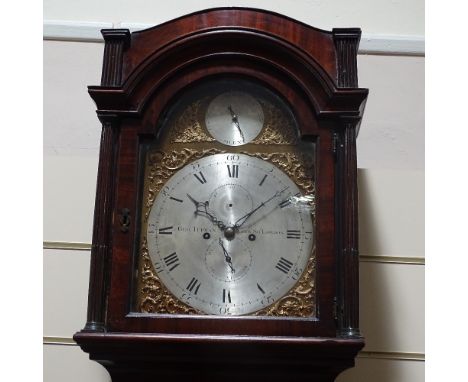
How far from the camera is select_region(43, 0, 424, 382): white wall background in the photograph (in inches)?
43.4

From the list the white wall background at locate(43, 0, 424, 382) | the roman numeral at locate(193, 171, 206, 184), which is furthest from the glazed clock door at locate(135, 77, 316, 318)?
the white wall background at locate(43, 0, 424, 382)

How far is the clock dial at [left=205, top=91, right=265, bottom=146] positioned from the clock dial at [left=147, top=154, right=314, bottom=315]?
3cm

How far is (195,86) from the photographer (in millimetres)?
953

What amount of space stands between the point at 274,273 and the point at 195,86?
0.30 metres

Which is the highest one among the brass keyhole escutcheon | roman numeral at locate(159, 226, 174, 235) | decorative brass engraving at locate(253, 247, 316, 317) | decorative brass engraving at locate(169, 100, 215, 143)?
decorative brass engraving at locate(169, 100, 215, 143)

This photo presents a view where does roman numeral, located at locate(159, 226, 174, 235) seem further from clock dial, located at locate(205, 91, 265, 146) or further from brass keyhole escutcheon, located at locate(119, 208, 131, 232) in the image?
clock dial, located at locate(205, 91, 265, 146)

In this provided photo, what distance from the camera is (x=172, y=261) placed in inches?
35.4

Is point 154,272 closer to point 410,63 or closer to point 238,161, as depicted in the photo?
point 238,161

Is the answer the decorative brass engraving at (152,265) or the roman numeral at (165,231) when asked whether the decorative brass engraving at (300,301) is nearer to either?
the decorative brass engraving at (152,265)

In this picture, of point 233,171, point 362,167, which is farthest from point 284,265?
point 362,167

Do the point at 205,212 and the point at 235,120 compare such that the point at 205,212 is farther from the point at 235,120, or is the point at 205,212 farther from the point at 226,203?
the point at 235,120

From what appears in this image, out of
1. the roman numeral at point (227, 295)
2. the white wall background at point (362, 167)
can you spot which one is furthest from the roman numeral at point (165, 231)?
the white wall background at point (362, 167)

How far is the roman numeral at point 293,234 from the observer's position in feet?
2.96

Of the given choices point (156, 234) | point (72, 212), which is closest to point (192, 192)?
point (156, 234)
